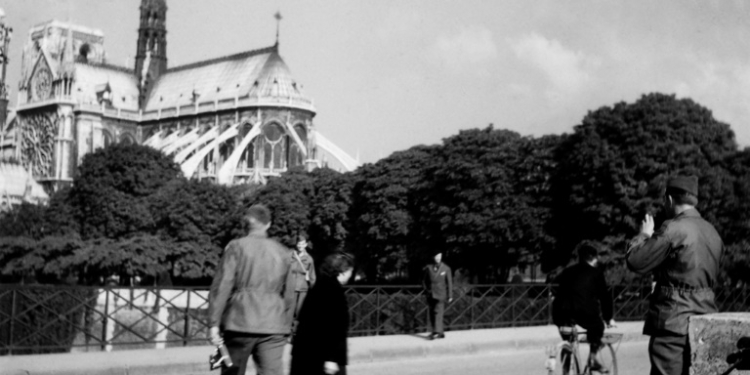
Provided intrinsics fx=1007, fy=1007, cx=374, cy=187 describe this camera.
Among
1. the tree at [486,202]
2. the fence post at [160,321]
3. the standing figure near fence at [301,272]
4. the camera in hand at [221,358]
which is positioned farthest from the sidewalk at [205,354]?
the tree at [486,202]

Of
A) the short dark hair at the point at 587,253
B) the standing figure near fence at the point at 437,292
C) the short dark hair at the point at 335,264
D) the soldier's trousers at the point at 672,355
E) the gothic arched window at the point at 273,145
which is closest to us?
the soldier's trousers at the point at 672,355

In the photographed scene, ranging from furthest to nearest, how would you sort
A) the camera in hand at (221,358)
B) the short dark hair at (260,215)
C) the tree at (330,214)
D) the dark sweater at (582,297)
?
the tree at (330,214)
the dark sweater at (582,297)
the short dark hair at (260,215)
the camera in hand at (221,358)

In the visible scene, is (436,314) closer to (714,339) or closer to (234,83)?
(714,339)

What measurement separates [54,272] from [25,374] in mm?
46582

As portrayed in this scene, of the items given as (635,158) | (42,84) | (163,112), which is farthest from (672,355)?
(42,84)

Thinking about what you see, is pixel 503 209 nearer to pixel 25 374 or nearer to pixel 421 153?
pixel 421 153

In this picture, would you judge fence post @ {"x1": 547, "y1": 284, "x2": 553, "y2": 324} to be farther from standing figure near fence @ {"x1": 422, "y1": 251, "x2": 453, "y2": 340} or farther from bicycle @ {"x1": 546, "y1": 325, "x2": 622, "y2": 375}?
bicycle @ {"x1": 546, "y1": 325, "x2": 622, "y2": 375}

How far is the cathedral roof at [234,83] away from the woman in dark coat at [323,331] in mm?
100245

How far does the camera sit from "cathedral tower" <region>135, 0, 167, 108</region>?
126 metres

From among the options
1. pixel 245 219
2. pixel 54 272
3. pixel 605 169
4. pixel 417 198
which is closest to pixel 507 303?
pixel 605 169

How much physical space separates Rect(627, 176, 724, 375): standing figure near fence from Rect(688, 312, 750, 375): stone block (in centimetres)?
32

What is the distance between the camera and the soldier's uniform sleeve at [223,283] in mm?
7238

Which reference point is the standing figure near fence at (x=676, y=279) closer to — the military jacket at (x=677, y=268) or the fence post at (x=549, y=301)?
the military jacket at (x=677, y=268)

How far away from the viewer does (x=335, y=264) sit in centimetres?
701
